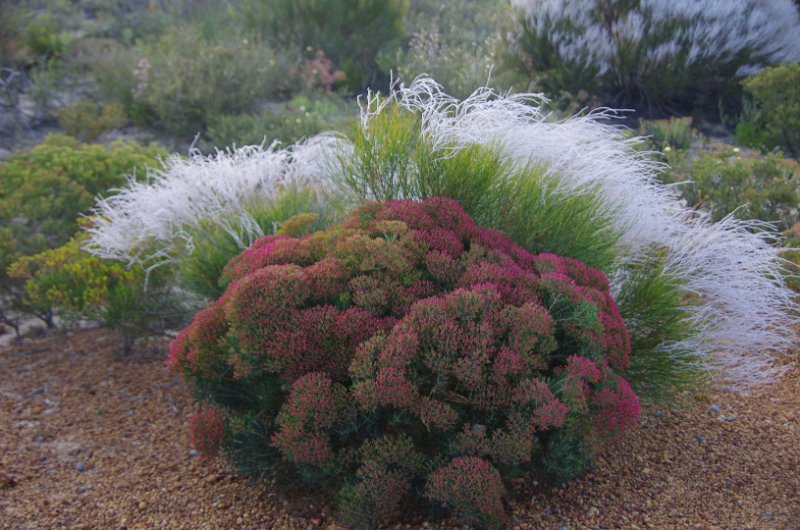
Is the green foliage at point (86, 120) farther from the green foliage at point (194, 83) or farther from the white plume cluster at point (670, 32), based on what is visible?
the white plume cluster at point (670, 32)

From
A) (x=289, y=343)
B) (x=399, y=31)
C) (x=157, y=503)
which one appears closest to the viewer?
(x=289, y=343)

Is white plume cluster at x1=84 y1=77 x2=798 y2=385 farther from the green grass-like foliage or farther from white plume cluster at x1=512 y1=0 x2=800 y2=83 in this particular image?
white plume cluster at x1=512 y1=0 x2=800 y2=83

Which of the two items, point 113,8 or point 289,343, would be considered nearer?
point 289,343

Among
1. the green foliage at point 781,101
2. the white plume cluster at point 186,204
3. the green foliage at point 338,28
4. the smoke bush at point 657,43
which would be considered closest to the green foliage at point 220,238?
the white plume cluster at point 186,204

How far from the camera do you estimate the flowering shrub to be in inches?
85.3

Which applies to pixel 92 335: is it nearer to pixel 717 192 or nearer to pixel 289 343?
pixel 289 343

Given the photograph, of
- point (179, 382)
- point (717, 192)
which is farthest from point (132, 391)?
point (717, 192)

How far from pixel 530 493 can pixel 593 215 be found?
136 cm

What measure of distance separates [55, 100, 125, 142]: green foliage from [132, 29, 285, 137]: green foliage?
386 millimetres

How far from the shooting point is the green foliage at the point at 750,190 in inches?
191

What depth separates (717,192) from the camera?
16.4 ft

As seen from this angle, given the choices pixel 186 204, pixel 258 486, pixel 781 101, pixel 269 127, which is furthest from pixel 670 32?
pixel 258 486

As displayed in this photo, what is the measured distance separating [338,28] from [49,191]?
7853mm

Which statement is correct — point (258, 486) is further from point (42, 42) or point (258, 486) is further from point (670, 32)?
point (42, 42)
